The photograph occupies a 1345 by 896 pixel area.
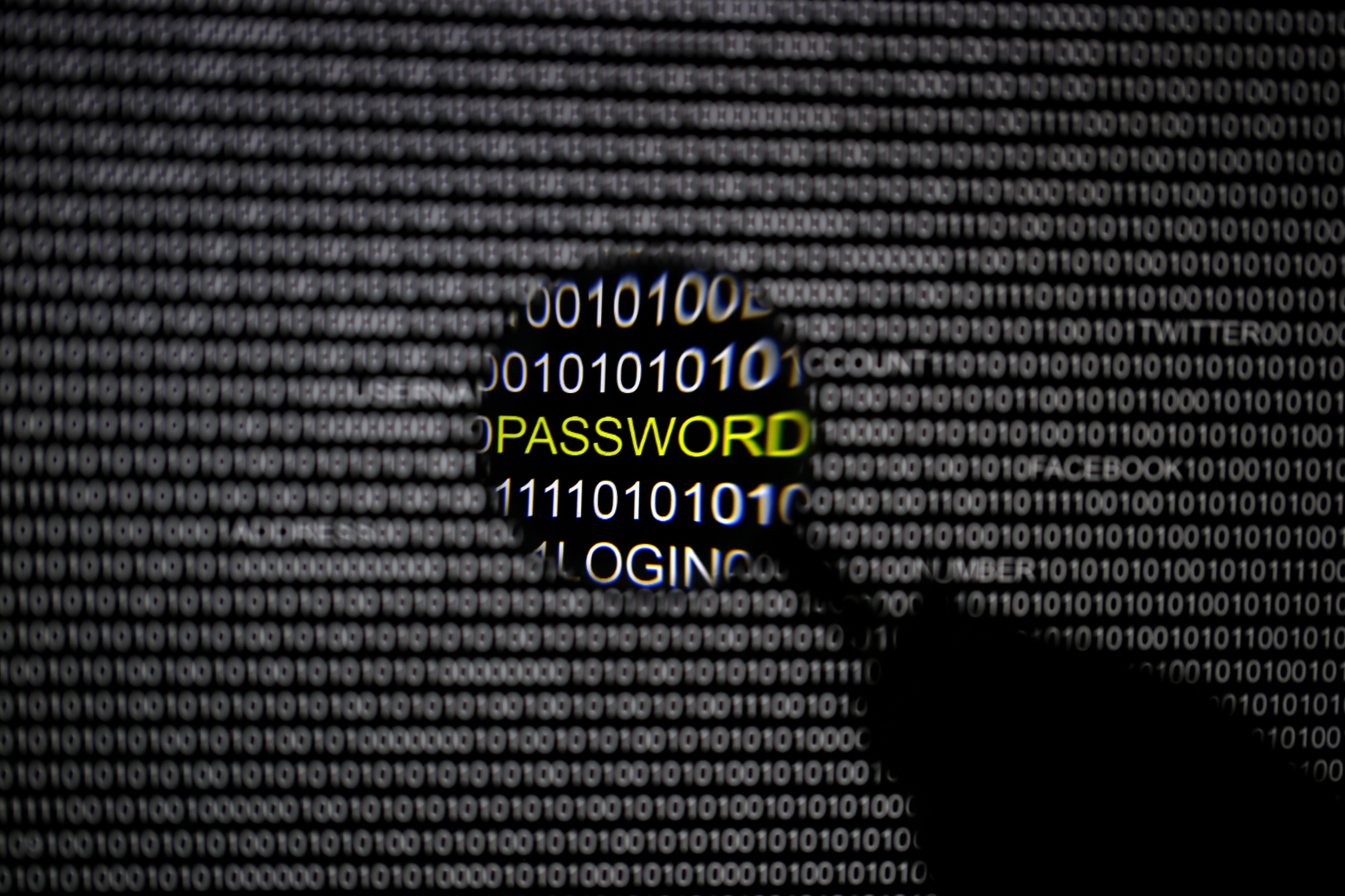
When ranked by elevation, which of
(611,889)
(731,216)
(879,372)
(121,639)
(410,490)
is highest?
(731,216)

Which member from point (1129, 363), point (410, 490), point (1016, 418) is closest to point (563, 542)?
point (410, 490)

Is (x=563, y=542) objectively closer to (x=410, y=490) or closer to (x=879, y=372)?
(x=410, y=490)

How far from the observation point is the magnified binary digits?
0.51m

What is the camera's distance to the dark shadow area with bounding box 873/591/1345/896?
1.75ft

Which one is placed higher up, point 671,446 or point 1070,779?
point 671,446

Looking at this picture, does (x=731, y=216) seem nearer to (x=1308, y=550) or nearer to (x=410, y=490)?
(x=410, y=490)

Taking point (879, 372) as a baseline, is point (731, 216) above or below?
above

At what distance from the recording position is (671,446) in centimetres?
51

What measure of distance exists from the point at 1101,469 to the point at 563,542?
43 centimetres

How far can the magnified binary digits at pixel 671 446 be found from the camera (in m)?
0.51

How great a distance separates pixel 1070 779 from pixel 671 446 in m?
0.41

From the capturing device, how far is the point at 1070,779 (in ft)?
1.76

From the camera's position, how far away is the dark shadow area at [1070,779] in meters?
0.53

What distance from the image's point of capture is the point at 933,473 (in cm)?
53
